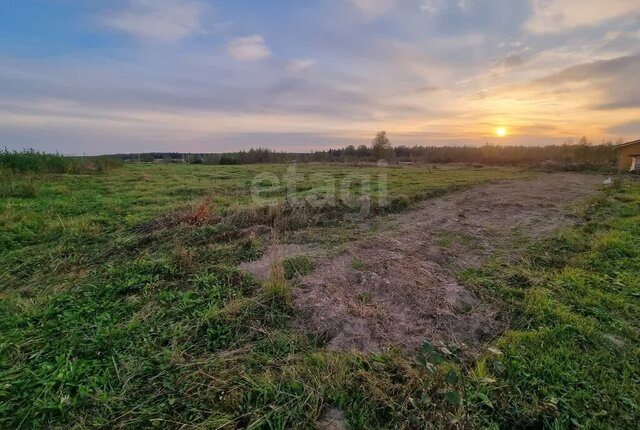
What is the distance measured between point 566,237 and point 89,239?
832cm

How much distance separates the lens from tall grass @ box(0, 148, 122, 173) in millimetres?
14805

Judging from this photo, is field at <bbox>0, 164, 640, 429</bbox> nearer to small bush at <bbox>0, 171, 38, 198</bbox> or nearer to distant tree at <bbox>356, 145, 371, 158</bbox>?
small bush at <bbox>0, 171, 38, 198</bbox>

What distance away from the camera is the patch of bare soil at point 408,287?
2682mm

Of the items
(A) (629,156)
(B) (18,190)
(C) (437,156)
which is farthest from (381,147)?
(B) (18,190)

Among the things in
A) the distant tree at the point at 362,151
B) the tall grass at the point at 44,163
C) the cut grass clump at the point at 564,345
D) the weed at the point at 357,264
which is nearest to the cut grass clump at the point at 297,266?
the weed at the point at 357,264

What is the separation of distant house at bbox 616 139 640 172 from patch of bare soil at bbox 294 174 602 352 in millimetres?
22956

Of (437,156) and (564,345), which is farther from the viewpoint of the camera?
(437,156)

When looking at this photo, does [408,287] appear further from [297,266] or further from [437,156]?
[437,156]

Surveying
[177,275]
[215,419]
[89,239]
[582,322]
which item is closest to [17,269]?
[89,239]

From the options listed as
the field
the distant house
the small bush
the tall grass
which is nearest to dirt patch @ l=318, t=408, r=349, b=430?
the field

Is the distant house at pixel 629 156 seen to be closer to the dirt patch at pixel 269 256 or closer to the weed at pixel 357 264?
the weed at pixel 357 264

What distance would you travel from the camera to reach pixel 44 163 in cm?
1605

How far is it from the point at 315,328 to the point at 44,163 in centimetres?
2032

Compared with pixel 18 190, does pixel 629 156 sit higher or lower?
higher
